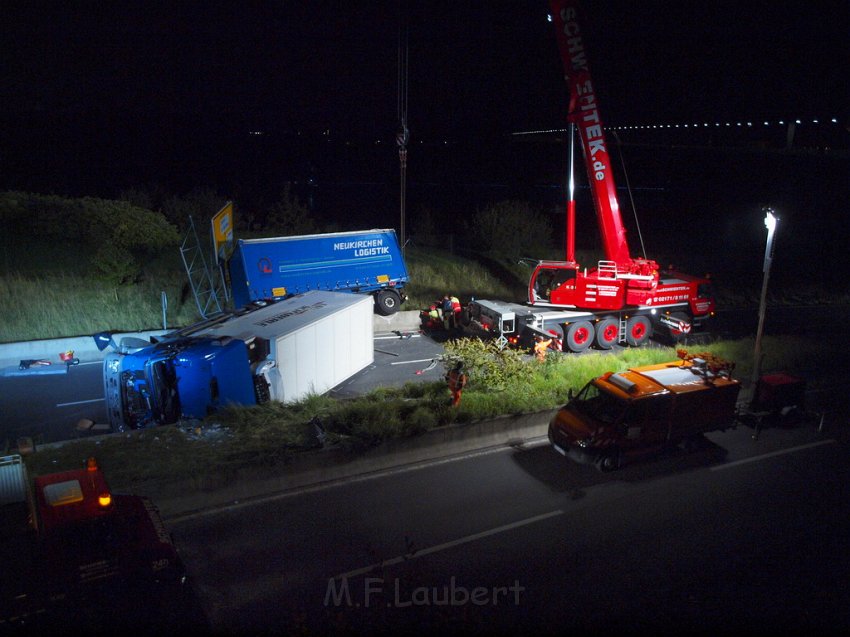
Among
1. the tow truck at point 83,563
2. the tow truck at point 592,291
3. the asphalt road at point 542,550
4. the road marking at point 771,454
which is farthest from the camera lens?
the tow truck at point 592,291

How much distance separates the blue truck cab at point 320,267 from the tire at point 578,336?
644cm

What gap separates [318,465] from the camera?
10.7 metres

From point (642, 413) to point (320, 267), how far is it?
12981 mm

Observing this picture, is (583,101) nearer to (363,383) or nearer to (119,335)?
(363,383)

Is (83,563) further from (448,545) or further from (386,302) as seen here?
(386,302)

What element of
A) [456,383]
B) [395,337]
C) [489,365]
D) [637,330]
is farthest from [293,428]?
[637,330]

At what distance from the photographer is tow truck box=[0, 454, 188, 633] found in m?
6.12

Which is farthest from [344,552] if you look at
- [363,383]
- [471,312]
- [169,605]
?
[471,312]

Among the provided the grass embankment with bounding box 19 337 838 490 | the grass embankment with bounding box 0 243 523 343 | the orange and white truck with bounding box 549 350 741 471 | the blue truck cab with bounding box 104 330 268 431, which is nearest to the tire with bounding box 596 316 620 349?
the grass embankment with bounding box 19 337 838 490

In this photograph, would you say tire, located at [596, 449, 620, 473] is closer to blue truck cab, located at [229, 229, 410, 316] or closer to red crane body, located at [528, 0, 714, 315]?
red crane body, located at [528, 0, 714, 315]

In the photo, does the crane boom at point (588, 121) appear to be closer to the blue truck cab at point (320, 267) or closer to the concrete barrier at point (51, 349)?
the blue truck cab at point (320, 267)

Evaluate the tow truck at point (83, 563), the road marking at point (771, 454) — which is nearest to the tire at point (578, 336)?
the road marking at point (771, 454)

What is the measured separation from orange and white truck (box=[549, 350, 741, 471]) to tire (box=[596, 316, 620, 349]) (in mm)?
7242

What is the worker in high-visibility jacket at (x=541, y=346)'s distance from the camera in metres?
15.7
